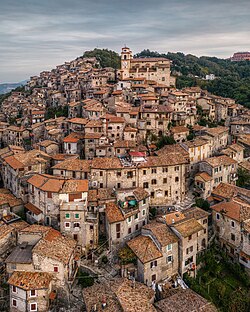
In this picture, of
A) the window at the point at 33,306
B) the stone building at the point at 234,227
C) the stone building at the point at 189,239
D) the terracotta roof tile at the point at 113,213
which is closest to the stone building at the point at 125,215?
the terracotta roof tile at the point at 113,213

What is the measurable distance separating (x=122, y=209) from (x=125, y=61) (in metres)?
53.3

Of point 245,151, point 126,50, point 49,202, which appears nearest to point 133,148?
point 49,202

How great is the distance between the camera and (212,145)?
53000mm

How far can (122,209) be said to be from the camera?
3641 centimetres

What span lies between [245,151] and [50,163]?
33497 millimetres

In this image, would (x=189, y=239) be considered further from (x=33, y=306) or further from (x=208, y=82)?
(x=208, y=82)

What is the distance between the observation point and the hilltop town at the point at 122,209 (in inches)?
1218

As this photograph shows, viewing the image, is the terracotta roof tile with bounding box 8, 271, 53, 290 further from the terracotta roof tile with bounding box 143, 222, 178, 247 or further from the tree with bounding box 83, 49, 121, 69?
the tree with bounding box 83, 49, 121, 69

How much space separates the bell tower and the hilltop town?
747 inches

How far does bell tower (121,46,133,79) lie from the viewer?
7944 cm

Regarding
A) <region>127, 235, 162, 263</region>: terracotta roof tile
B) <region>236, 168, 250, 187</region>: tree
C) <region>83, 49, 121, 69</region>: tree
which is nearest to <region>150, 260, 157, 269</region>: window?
<region>127, 235, 162, 263</region>: terracotta roof tile

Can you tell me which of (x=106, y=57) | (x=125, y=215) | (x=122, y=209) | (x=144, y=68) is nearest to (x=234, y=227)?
(x=125, y=215)

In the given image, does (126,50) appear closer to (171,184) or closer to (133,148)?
(133,148)

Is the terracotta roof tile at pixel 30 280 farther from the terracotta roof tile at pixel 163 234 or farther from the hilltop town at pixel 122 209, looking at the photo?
the terracotta roof tile at pixel 163 234
